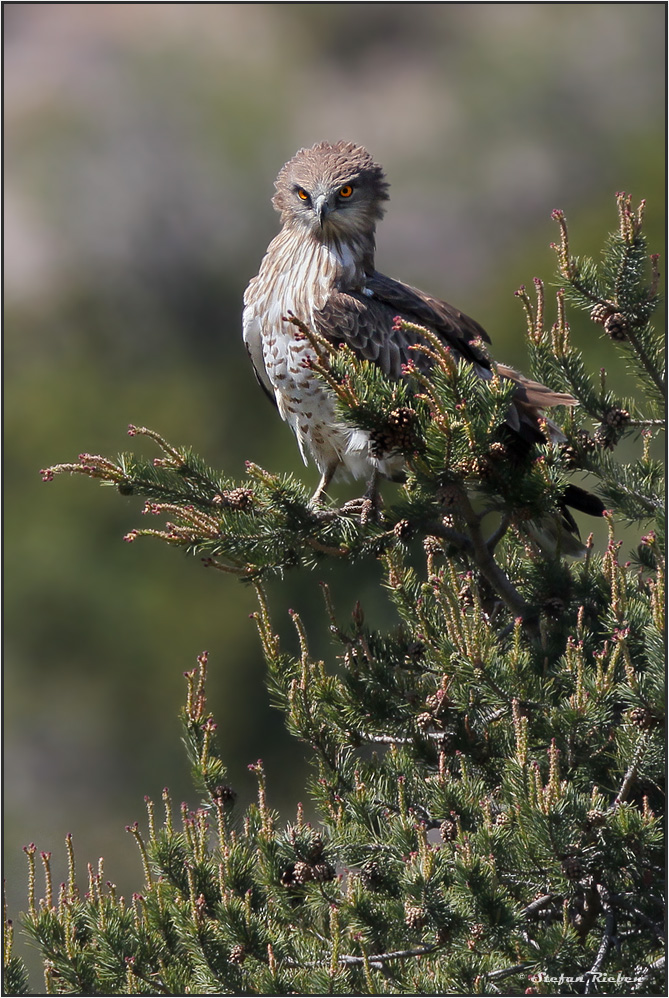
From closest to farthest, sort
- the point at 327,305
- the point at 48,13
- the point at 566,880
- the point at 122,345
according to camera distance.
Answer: the point at 566,880
the point at 327,305
the point at 122,345
the point at 48,13

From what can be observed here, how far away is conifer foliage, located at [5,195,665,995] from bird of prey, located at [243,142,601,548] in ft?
1.83

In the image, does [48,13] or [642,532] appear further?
[48,13]

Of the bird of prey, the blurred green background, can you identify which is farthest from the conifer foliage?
the blurred green background

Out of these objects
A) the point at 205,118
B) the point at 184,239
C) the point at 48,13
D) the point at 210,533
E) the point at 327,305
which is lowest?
the point at 210,533

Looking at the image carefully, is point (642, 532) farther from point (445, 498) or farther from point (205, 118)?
point (205, 118)

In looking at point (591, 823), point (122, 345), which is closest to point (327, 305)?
point (591, 823)

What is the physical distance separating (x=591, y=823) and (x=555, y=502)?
924 mm

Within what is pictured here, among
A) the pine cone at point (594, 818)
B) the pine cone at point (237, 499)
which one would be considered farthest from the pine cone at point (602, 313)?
the pine cone at point (594, 818)

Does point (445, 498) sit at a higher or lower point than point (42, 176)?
lower

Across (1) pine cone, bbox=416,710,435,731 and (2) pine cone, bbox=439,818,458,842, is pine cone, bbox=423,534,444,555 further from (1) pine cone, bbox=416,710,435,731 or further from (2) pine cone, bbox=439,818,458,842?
(2) pine cone, bbox=439,818,458,842

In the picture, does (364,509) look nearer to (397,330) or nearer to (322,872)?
(397,330)

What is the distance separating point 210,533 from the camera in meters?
3.54

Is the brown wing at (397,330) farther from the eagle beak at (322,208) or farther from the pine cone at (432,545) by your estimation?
the pine cone at (432,545)

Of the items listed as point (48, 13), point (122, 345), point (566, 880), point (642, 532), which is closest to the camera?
point (566, 880)
